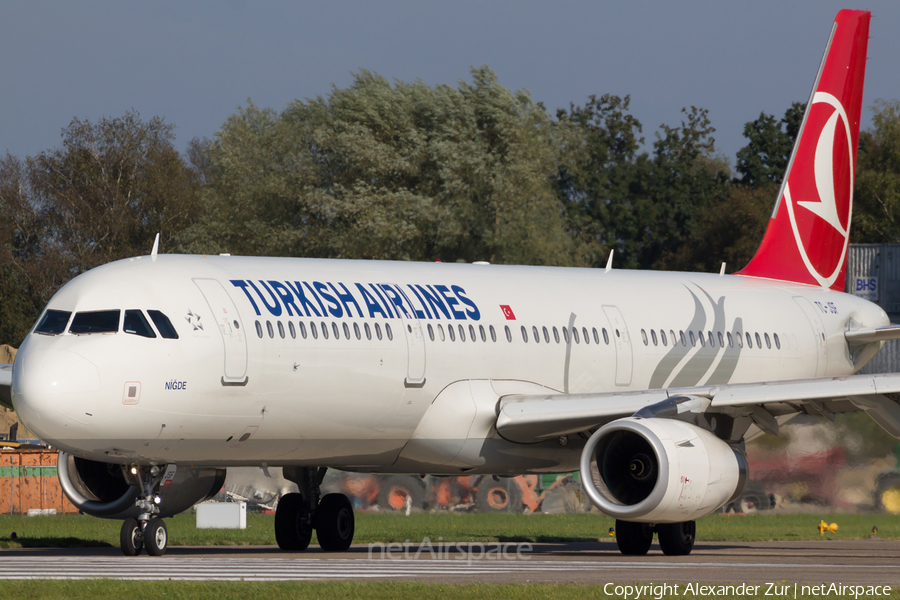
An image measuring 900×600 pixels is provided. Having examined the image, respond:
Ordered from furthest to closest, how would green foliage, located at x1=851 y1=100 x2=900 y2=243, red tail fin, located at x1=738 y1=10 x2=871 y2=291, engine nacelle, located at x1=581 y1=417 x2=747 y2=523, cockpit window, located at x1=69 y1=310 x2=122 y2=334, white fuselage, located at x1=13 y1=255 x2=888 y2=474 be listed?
green foliage, located at x1=851 y1=100 x2=900 y2=243
red tail fin, located at x1=738 y1=10 x2=871 y2=291
engine nacelle, located at x1=581 y1=417 x2=747 y2=523
cockpit window, located at x1=69 y1=310 x2=122 y2=334
white fuselage, located at x1=13 y1=255 x2=888 y2=474

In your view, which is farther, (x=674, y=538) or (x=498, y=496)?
(x=498, y=496)

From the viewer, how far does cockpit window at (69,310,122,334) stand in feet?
52.7

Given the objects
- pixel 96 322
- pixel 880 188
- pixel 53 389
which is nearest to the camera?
pixel 53 389

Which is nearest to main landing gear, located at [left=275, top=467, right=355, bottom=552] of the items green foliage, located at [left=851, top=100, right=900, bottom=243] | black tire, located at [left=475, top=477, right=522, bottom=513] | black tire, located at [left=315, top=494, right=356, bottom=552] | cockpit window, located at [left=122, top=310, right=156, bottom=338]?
black tire, located at [left=315, top=494, right=356, bottom=552]

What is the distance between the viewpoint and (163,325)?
644 inches

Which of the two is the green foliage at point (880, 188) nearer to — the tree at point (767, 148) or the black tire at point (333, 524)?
the tree at point (767, 148)

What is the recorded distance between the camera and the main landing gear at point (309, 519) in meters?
20.6

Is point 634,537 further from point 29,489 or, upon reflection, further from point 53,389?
point 29,489

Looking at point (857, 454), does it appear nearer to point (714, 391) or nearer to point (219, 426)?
point (714, 391)

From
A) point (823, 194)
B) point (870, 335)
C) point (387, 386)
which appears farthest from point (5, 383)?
point (823, 194)

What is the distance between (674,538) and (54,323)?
884cm

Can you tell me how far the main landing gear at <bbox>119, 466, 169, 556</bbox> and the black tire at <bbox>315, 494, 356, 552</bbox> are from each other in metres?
3.85

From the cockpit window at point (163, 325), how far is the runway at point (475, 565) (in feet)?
8.60

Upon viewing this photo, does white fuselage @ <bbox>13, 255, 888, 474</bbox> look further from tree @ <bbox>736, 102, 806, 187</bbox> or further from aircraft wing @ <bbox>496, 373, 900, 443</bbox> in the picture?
tree @ <bbox>736, 102, 806, 187</bbox>
